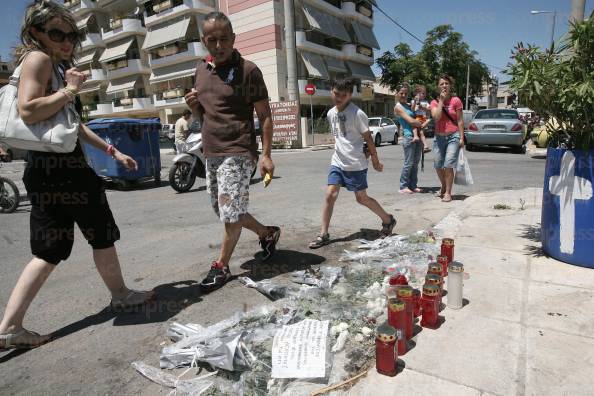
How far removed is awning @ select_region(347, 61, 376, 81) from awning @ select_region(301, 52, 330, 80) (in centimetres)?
436

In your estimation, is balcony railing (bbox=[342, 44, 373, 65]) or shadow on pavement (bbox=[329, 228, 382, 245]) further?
balcony railing (bbox=[342, 44, 373, 65])

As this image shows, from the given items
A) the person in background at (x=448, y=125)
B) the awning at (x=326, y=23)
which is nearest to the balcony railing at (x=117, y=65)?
the awning at (x=326, y=23)

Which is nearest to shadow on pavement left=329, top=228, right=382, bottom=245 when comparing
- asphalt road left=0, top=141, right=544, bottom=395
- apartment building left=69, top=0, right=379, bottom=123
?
asphalt road left=0, top=141, right=544, bottom=395

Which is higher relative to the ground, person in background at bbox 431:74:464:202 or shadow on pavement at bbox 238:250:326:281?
person in background at bbox 431:74:464:202

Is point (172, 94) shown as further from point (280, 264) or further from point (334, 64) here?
point (280, 264)

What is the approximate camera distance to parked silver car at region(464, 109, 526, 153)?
1280 cm

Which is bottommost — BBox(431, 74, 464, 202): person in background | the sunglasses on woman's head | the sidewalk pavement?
the sidewalk pavement

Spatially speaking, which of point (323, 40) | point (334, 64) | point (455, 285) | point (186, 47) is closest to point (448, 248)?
point (455, 285)

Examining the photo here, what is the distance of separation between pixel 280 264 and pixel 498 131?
1203cm

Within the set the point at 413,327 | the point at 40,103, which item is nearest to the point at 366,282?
the point at 413,327

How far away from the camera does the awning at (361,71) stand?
3259 cm

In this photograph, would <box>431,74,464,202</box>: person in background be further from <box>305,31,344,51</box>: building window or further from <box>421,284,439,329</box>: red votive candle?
<box>305,31,344,51</box>: building window

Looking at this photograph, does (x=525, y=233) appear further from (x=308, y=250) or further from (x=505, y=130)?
(x=505, y=130)

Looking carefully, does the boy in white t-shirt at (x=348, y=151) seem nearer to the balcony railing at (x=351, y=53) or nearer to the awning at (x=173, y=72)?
the awning at (x=173, y=72)
